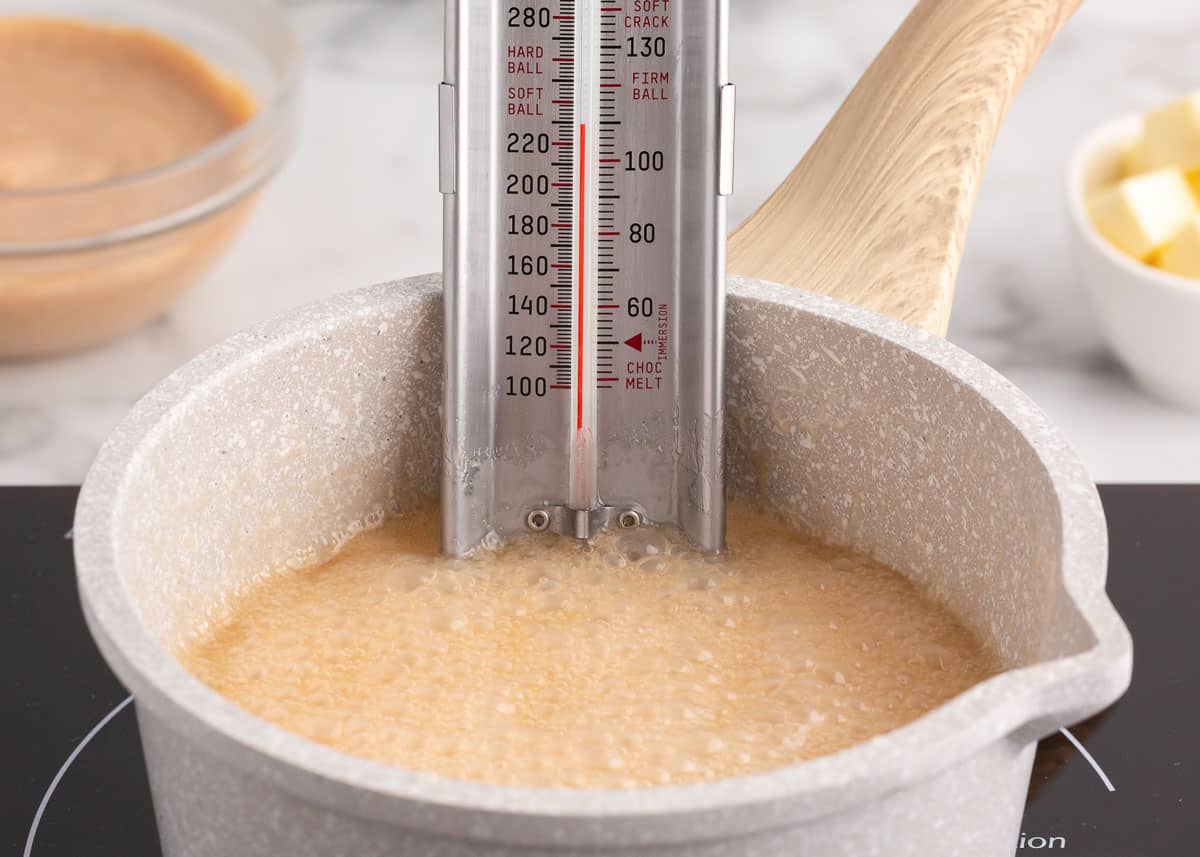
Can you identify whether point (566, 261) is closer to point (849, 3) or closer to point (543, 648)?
point (543, 648)

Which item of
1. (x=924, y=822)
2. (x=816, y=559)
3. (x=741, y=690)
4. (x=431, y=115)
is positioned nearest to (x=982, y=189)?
(x=431, y=115)

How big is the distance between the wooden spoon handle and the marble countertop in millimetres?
271

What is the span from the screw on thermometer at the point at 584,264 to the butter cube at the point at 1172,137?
22.6 inches

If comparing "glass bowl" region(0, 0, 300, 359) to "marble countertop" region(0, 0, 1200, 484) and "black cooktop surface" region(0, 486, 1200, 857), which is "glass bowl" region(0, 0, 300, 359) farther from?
"black cooktop surface" region(0, 486, 1200, 857)

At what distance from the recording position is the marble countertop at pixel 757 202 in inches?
50.8

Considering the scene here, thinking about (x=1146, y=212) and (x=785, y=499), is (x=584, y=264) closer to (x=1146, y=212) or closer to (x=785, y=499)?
(x=785, y=499)

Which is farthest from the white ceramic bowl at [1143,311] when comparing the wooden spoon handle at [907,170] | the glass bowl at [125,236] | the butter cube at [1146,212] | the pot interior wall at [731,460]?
the glass bowl at [125,236]

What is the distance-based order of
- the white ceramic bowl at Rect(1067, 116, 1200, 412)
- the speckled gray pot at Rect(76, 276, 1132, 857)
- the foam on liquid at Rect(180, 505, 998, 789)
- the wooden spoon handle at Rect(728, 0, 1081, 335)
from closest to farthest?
the speckled gray pot at Rect(76, 276, 1132, 857)
the foam on liquid at Rect(180, 505, 998, 789)
the wooden spoon handle at Rect(728, 0, 1081, 335)
the white ceramic bowl at Rect(1067, 116, 1200, 412)

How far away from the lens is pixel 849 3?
1.74 m

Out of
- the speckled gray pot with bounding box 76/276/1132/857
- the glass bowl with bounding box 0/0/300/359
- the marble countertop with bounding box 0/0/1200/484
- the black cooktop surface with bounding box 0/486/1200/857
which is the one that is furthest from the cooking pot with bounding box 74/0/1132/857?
the glass bowl with bounding box 0/0/300/359

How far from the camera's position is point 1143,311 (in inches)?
48.2

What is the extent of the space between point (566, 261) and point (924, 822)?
1.23 ft

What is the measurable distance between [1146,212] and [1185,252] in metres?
0.04

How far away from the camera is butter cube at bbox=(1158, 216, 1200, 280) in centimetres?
121
